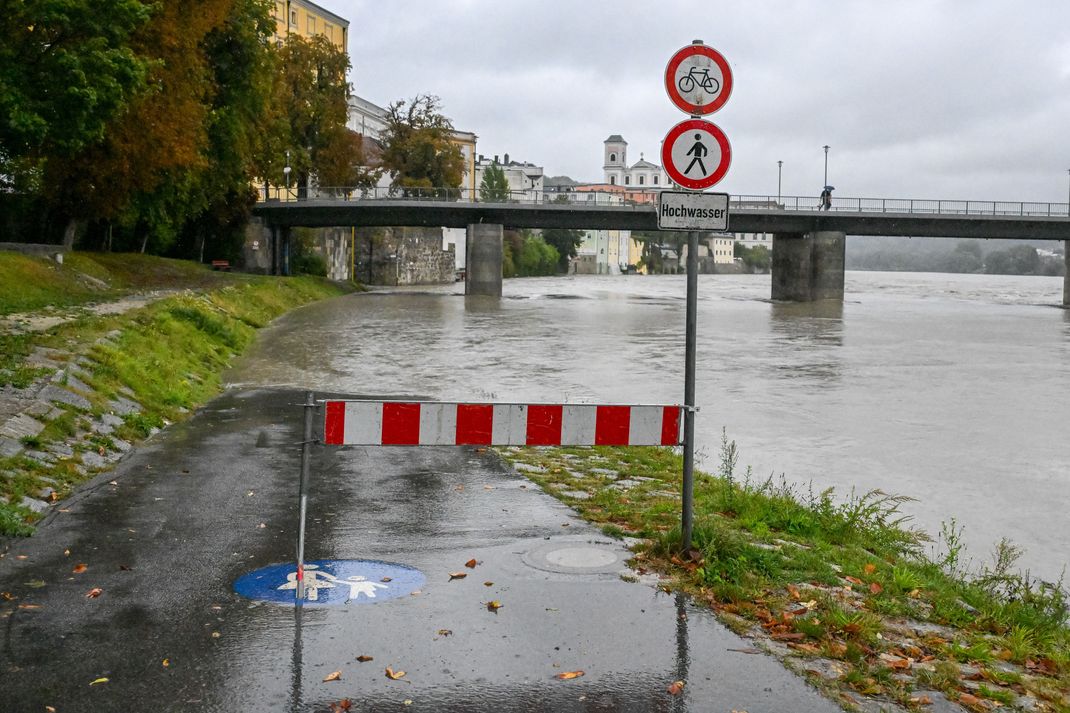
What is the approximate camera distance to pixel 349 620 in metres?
6.54

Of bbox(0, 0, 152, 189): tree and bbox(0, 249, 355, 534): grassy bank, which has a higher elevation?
bbox(0, 0, 152, 189): tree

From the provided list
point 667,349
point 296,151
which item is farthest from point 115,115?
point 296,151

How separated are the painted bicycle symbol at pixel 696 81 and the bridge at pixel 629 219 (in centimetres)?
6325

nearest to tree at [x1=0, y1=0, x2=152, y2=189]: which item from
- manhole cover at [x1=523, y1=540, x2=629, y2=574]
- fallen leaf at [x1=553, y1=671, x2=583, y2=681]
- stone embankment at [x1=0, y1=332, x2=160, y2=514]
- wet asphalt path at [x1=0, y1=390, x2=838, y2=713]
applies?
stone embankment at [x1=0, y1=332, x2=160, y2=514]

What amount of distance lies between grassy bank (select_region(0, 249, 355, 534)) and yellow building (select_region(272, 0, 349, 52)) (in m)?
71.1

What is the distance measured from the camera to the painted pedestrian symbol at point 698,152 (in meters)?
8.09

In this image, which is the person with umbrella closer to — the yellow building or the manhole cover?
the yellow building

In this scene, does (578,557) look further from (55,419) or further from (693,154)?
(55,419)

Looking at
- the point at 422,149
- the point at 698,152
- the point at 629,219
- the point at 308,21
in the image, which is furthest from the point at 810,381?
the point at 308,21

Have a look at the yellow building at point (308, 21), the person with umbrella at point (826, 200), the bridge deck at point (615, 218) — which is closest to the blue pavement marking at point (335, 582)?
the bridge deck at point (615, 218)

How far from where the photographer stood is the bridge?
237 ft

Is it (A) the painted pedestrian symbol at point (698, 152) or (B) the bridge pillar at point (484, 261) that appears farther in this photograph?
(B) the bridge pillar at point (484, 261)

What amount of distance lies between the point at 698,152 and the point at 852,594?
302 cm

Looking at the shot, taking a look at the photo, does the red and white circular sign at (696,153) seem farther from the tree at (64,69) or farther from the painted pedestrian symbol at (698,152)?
the tree at (64,69)
